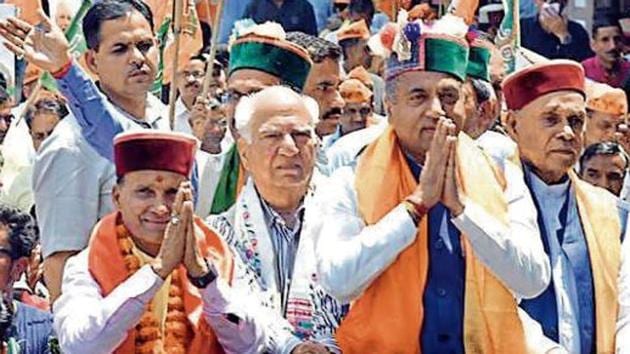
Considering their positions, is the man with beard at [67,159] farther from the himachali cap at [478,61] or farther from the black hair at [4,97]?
the black hair at [4,97]

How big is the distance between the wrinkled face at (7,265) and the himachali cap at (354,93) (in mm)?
2552

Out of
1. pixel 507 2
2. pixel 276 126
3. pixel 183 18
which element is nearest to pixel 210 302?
pixel 276 126

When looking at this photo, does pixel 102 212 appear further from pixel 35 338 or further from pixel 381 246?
pixel 381 246

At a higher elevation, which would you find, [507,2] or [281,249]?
[507,2]

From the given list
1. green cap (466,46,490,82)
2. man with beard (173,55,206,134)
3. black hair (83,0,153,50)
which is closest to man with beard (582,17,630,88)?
man with beard (173,55,206,134)

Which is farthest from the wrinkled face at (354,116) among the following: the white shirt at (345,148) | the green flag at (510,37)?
the white shirt at (345,148)

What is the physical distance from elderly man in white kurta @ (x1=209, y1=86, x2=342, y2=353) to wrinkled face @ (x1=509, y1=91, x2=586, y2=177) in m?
0.81

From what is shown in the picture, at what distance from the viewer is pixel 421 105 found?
6203 mm

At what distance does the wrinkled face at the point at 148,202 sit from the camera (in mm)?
6139

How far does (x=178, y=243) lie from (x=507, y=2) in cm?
395

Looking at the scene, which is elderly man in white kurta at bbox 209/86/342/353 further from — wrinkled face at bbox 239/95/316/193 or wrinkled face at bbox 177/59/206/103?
wrinkled face at bbox 177/59/206/103

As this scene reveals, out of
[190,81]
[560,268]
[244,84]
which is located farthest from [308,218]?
[190,81]

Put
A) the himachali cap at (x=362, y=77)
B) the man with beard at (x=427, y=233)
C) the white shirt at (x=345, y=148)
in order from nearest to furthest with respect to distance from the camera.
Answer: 1. the man with beard at (x=427, y=233)
2. the white shirt at (x=345, y=148)
3. the himachali cap at (x=362, y=77)

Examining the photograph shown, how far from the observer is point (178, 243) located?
5.88m
